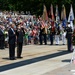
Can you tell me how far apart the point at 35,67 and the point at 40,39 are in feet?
42.7

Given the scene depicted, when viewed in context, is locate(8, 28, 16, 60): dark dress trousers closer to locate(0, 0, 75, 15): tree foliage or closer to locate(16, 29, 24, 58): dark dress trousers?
locate(16, 29, 24, 58): dark dress trousers

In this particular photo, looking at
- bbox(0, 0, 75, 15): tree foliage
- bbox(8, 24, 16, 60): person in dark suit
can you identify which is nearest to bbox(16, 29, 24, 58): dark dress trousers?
bbox(8, 24, 16, 60): person in dark suit

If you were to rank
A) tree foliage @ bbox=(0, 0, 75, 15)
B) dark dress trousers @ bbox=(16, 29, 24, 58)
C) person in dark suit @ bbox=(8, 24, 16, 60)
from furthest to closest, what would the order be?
tree foliage @ bbox=(0, 0, 75, 15) < dark dress trousers @ bbox=(16, 29, 24, 58) < person in dark suit @ bbox=(8, 24, 16, 60)

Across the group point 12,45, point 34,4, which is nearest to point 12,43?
point 12,45

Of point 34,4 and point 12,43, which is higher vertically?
point 34,4

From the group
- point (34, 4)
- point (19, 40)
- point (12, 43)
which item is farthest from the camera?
point (34, 4)

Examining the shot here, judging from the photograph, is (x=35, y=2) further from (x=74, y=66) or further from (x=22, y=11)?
(x=74, y=66)

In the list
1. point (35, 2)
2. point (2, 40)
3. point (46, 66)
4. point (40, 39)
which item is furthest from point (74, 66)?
point (35, 2)

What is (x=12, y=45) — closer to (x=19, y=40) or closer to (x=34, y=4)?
(x=19, y=40)

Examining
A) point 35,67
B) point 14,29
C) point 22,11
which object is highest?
point 22,11

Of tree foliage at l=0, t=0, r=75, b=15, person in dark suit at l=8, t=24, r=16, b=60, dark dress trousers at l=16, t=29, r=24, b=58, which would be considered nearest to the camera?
person in dark suit at l=8, t=24, r=16, b=60

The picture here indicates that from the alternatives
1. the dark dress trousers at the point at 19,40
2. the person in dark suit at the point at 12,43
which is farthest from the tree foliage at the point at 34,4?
the person in dark suit at the point at 12,43

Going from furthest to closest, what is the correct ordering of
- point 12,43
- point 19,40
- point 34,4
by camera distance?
point 34,4 → point 19,40 → point 12,43

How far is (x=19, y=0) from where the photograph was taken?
47531mm
